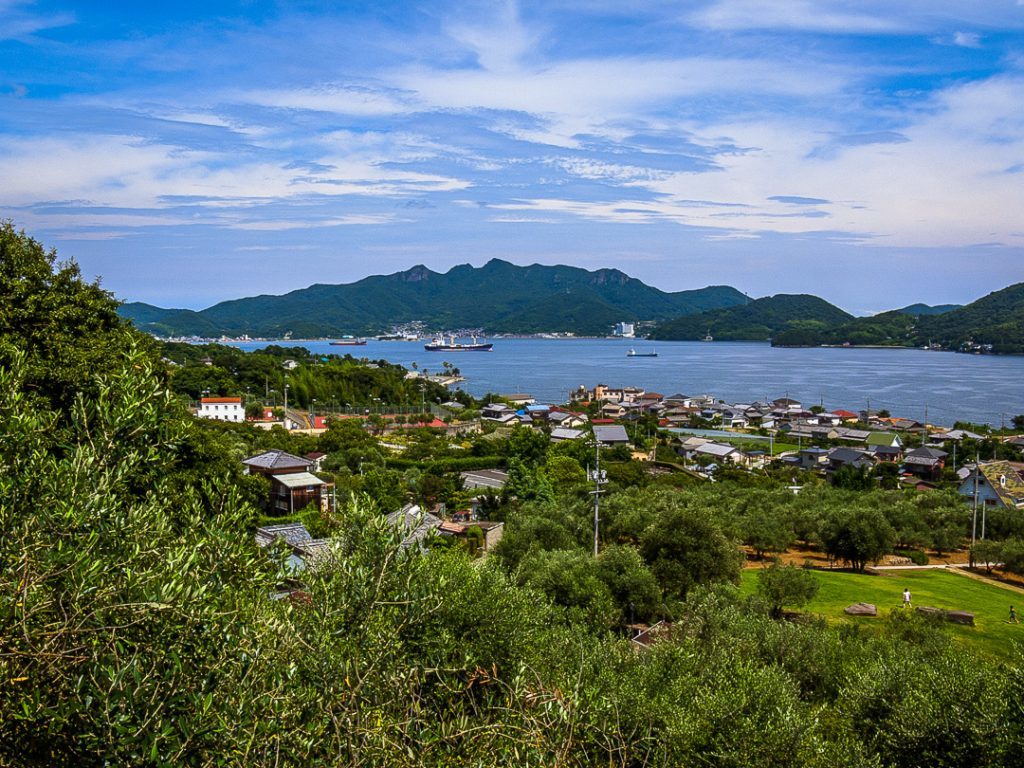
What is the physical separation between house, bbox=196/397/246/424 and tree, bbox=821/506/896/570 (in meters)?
37.2

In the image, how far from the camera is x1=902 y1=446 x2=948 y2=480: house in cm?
4250

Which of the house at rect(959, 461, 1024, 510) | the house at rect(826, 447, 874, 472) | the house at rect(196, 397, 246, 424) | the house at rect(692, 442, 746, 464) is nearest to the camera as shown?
the house at rect(959, 461, 1024, 510)

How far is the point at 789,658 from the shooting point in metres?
10.1

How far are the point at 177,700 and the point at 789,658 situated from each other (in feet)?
29.7

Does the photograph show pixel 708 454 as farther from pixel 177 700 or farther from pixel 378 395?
pixel 177 700

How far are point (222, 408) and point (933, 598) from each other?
42.1m

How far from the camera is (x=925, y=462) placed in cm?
4306

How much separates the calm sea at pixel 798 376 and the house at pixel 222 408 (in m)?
40.7

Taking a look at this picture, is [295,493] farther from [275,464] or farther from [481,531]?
[481,531]

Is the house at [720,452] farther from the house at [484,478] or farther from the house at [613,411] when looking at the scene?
the house at [613,411]

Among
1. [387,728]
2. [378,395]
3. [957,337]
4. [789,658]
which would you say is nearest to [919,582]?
[789,658]

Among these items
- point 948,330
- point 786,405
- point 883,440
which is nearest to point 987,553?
point 883,440

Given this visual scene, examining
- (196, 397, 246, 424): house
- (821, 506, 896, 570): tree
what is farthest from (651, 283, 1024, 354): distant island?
(196, 397, 246, 424): house

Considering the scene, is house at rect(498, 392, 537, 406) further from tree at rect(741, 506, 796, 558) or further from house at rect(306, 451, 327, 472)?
tree at rect(741, 506, 796, 558)
